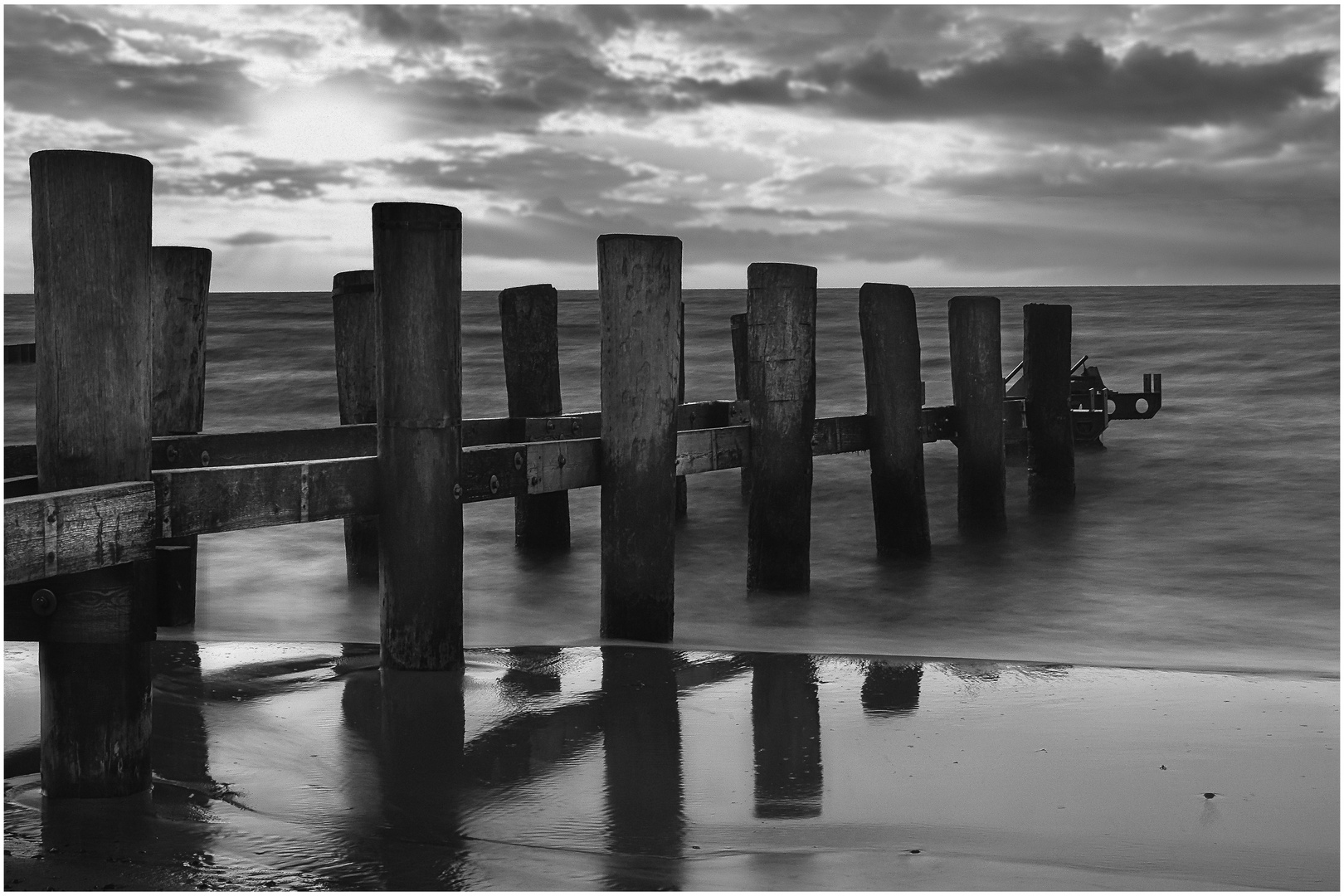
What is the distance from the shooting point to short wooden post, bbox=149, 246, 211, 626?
670cm

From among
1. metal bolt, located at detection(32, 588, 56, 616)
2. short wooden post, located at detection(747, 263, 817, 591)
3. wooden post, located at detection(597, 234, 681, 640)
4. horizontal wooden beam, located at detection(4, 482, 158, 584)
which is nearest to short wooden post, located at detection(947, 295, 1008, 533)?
short wooden post, located at detection(747, 263, 817, 591)

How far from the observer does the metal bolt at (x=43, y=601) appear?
3.40 m

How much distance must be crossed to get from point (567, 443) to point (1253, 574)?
5472 millimetres


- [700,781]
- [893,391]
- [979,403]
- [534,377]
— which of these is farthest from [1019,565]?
[700,781]

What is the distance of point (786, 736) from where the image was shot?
14.4ft

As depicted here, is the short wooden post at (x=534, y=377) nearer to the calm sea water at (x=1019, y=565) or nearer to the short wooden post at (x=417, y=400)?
the calm sea water at (x=1019, y=565)

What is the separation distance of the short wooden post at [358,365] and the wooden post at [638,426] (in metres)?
2.51

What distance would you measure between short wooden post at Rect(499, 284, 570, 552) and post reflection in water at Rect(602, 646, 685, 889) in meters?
3.55

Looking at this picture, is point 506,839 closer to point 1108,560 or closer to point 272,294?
point 1108,560

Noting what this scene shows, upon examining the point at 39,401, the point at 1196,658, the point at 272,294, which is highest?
the point at 272,294

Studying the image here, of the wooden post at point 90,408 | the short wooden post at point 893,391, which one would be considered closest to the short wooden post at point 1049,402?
the short wooden post at point 893,391

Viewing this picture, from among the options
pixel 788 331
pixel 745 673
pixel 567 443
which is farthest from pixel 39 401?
pixel 788 331

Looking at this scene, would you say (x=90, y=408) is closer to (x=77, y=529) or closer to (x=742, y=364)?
(x=77, y=529)

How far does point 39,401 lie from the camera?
3480 millimetres
